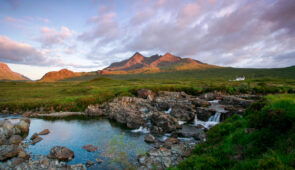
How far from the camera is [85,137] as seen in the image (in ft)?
81.4

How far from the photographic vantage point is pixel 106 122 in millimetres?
32969

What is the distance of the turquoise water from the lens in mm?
18645

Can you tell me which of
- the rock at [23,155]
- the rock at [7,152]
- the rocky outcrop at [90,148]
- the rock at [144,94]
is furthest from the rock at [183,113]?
the rock at [7,152]

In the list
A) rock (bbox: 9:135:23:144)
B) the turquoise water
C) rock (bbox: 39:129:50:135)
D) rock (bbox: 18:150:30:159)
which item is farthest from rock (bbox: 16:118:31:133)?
rock (bbox: 18:150:30:159)

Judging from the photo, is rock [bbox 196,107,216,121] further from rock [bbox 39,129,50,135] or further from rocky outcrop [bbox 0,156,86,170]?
rock [bbox 39,129,50,135]

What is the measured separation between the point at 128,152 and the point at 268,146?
14454 millimetres

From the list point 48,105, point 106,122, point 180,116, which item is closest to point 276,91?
point 180,116

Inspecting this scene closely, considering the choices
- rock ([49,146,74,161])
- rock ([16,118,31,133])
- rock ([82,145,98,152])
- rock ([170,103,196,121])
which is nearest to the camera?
rock ([49,146,74,161])

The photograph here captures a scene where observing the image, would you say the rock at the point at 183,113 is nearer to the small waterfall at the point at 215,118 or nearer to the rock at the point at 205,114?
the rock at the point at 205,114

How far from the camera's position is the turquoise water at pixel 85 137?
61.2ft

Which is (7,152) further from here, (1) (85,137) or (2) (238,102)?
(2) (238,102)

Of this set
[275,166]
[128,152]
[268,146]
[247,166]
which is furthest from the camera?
[128,152]

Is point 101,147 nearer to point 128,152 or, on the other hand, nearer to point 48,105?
point 128,152

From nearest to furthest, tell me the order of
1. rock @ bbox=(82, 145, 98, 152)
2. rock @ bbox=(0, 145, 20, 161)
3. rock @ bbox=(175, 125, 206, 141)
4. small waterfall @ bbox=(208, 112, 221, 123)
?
rock @ bbox=(0, 145, 20, 161)
rock @ bbox=(82, 145, 98, 152)
rock @ bbox=(175, 125, 206, 141)
small waterfall @ bbox=(208, 112, 221, 123)
